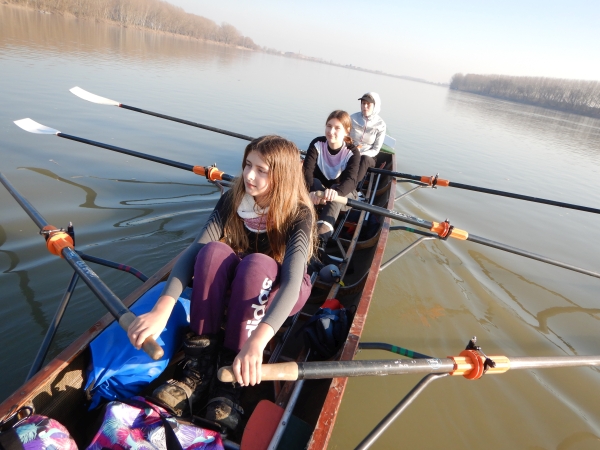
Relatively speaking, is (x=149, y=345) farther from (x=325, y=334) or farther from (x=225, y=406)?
(x=325, y=334)

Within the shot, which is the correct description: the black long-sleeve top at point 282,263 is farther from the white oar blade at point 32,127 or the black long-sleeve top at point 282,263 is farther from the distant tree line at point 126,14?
the distant tree line at point 126,14

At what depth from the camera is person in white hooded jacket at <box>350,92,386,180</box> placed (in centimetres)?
557

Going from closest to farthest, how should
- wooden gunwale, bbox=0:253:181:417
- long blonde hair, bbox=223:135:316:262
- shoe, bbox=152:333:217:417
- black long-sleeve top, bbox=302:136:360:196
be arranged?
wooden gunwale, bbox=0:253:181:417
shoe, bbox=152:333:217:417
long blonde hair, bbox=223:135:316:262
black long-sleeve top, bbox=302:136:360:196

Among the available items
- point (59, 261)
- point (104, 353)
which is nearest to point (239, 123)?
point (59, 261)

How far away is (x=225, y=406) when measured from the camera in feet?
5.54

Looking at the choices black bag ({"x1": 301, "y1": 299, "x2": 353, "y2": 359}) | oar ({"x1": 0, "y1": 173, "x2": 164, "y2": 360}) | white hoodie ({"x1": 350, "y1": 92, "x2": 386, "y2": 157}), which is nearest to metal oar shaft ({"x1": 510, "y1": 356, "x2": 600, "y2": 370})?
black bag ({"x1": 301, "y1": 299, "x2": 353, "y2": 359})

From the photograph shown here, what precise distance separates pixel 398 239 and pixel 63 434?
16.4 feet

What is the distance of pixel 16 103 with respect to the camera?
844cm

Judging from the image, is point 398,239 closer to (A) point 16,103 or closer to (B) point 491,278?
(B) point 491,278

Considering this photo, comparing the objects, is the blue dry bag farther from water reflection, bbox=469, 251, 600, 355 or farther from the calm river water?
water reflection, bbox=469, 251, 600, 355

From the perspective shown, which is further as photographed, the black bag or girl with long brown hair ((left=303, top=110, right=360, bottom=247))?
girl with long brown hair ((left=303, top=110, right=360, bottom=247))

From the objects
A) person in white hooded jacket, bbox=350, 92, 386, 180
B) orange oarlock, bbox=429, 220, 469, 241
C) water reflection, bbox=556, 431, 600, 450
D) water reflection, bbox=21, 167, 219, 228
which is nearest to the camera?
water reflection, bbox=556, 431, 600, 450

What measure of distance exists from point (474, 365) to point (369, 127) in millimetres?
4712

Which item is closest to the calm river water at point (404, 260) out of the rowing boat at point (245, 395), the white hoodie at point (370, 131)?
the rowing boat at point (245, 395)
